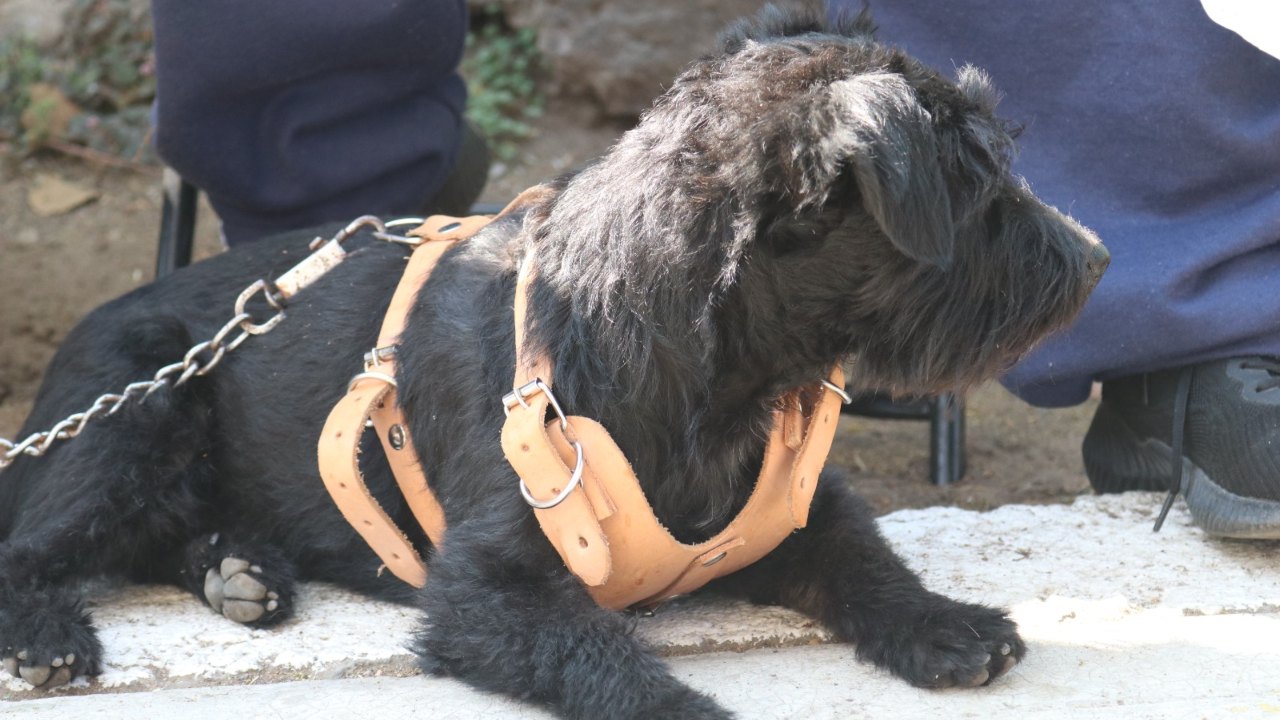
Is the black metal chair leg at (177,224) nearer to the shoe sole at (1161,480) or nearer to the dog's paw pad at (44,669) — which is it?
the dog's paw pad at (44,669)

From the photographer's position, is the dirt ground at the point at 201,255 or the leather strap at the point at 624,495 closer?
the leather strap at the point at 624,495

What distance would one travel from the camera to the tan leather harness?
2625 mm

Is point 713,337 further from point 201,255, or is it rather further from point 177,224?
point 201,255

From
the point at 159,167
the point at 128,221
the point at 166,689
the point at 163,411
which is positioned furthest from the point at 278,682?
the point at 159,167

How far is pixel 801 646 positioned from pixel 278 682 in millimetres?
1149

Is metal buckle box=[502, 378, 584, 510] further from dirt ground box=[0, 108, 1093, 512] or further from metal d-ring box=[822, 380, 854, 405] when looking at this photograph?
dirt ground box=[0, 108, 1093, 512]

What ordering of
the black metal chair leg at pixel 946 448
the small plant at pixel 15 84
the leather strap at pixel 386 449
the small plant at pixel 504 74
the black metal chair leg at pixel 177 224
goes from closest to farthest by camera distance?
the leather strap at pixel 386 449 → the black metal chair leg at pixel 177 224 → the black metal chair leg at pixel 946 448 → the small plant at pixel 15 84 → the small plant at pixel 504 74

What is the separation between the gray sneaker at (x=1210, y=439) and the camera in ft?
10.9

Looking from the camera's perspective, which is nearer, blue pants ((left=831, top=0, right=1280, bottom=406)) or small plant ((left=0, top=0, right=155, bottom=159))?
blue pants ((left=831, top=0, right=1280, bottom=406))

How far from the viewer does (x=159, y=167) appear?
8.23m

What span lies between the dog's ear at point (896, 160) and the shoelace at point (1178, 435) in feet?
4.65

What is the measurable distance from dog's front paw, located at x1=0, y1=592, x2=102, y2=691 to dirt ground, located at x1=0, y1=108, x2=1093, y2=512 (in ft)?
8.08

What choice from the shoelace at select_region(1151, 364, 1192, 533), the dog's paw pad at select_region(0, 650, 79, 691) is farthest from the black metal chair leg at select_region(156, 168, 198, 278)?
the shoelace at select_region(1151, 364, 1192, 533)

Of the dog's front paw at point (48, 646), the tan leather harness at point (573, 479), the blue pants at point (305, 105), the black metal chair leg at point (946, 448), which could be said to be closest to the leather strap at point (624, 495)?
the tan leather harness at point (573, 479)
